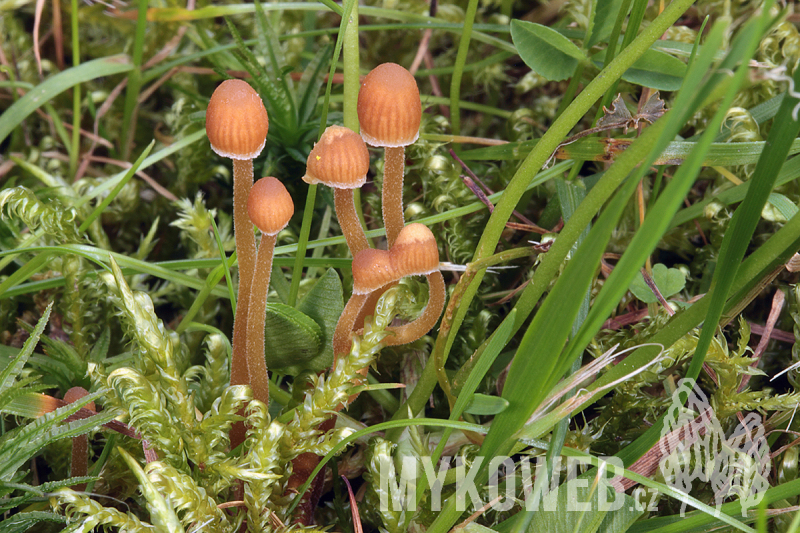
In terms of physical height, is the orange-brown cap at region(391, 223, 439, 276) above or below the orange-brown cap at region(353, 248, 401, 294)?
above

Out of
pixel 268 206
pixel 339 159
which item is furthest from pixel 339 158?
pixel 268 206

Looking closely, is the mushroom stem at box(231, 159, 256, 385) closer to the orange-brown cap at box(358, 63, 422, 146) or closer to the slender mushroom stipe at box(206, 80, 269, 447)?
the slender mushroom stipe at box(206, 80, 269, 447)

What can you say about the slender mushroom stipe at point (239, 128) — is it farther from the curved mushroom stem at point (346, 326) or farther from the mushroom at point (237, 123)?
the curved mushroom stem at point (346, 326)

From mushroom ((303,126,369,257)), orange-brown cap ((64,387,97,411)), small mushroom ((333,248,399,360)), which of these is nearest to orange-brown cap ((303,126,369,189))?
mushroom ((303,126,369,257))

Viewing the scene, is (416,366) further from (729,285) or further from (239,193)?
(729,285)

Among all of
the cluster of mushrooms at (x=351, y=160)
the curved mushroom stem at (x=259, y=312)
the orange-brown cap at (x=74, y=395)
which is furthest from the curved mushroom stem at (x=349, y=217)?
the orange-brown cap at (x=74, y=395)
